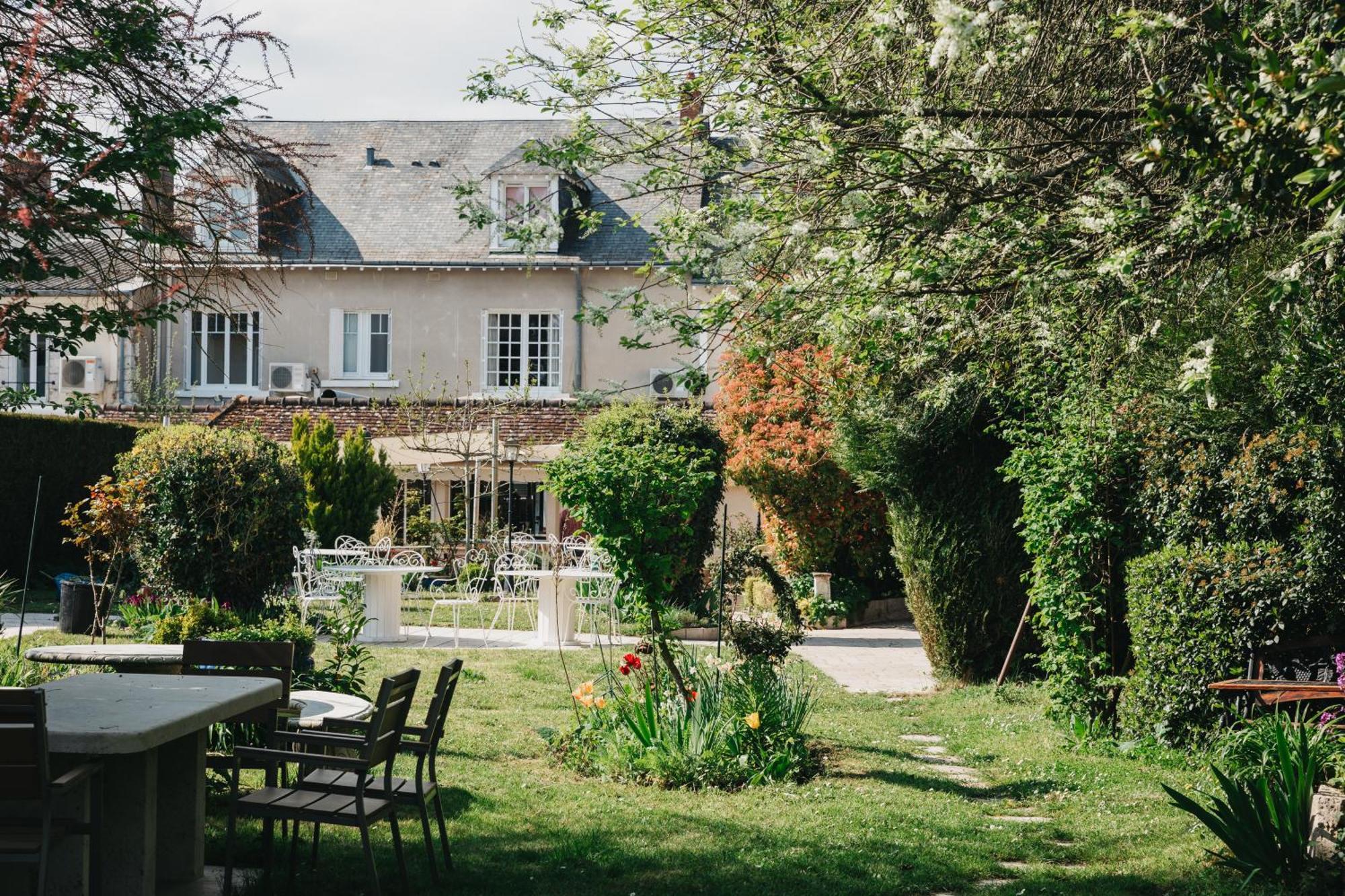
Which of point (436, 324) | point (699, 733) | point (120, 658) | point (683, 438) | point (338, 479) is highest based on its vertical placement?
point (436, 324)

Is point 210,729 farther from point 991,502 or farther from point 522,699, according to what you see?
point 991,502

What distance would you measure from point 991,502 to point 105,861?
29.3ft

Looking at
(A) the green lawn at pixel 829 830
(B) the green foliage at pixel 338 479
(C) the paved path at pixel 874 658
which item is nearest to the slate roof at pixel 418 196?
(B) the green foliage at pixel 338 479

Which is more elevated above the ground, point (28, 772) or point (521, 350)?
point (521, 350)

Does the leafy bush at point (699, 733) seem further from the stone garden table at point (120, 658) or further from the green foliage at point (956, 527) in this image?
the green foliage at point (956, 527)

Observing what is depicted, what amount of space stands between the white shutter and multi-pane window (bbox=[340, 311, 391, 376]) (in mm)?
38

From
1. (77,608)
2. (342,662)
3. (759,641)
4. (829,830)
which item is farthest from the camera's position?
(77,608)

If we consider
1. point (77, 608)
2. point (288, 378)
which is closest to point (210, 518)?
point (77, 608)

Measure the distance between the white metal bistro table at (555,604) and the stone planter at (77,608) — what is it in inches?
184

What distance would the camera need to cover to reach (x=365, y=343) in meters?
27.5

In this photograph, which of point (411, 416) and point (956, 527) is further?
point (411, 416)

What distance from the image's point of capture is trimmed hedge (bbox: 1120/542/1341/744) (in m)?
7.59

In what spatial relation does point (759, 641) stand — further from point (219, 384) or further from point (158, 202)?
point (219, 384)

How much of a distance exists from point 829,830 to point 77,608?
33.0 feet
